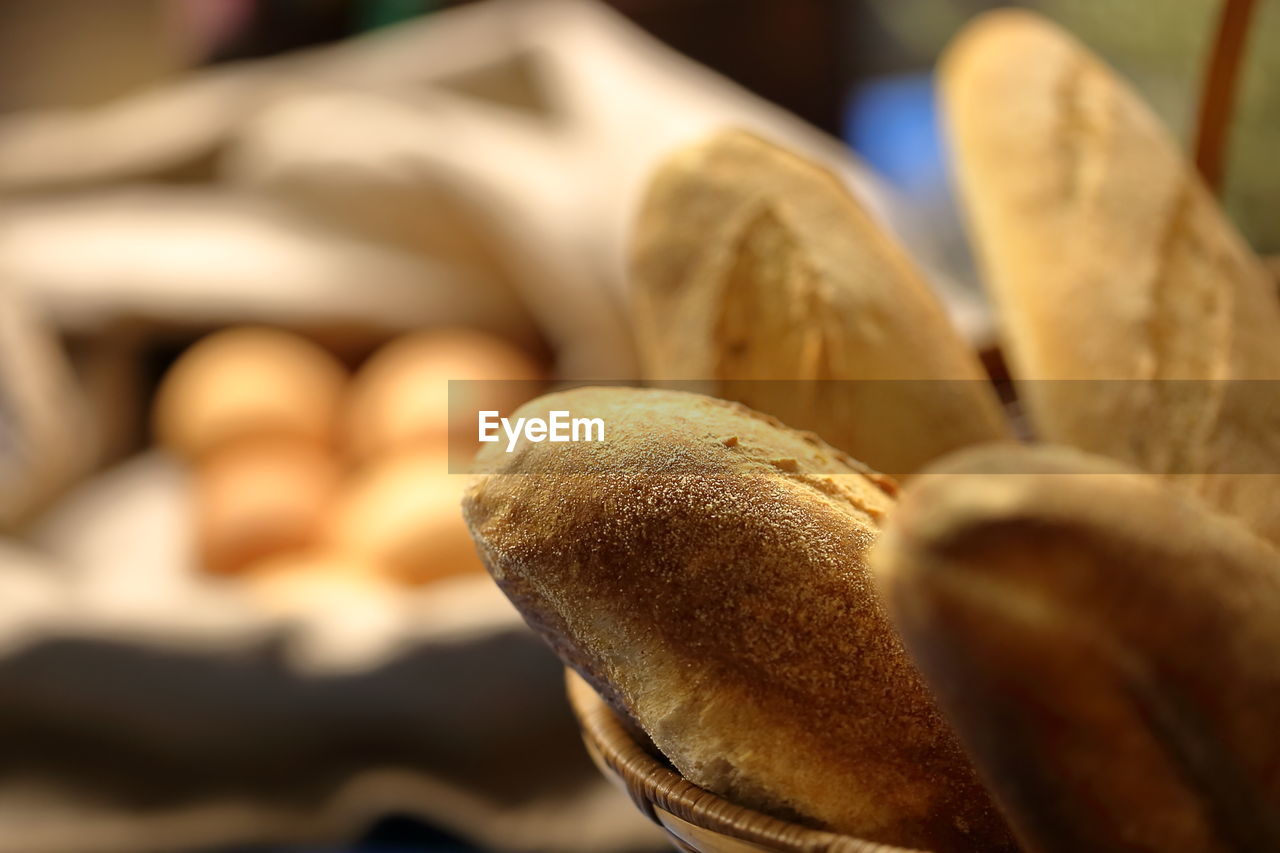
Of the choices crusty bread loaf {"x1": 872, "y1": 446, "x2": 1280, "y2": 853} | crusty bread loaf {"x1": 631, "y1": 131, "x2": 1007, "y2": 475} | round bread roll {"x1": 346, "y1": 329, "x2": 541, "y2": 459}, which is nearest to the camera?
crusty bread loaf {"x1": 872, "y1": 446, "x2": 1280, "y2": 853}

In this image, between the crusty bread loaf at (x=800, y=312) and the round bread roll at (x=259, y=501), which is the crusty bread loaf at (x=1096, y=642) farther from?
the round bread roll at (x=259, y=501)

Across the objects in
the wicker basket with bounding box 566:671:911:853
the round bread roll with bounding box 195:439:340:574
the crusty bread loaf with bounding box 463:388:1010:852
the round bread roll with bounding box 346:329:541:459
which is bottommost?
the round bread roll with bounding box 195:439:340:574

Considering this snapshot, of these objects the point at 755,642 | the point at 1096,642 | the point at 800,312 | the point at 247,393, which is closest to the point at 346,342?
the point at 247,393

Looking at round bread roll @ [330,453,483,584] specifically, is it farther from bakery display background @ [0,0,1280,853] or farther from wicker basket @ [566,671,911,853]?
wicker basket @ [566,671,911,853]

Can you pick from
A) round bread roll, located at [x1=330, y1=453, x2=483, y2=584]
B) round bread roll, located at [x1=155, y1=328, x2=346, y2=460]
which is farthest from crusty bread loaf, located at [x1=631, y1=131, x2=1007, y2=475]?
round bread roll, located at [x1=155, y1=328, x2=346, y2=460]

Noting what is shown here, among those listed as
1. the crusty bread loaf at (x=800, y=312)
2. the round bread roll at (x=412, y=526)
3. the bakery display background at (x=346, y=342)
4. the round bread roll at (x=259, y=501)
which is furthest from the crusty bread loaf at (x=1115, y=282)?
the round bread roll at (x=259, y=501)

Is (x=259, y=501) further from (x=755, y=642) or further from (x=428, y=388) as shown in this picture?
(x=755, y=642)
